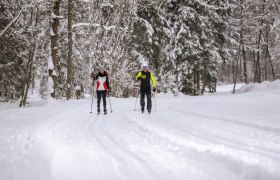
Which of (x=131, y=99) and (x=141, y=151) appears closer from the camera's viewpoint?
(x=141, y=151)

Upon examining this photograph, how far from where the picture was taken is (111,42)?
20688 mm

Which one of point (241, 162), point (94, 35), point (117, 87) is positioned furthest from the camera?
point (117, 87)

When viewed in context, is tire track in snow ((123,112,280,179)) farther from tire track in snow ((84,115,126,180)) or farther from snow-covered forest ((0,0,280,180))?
tire track in snow ((84,115,126,180))

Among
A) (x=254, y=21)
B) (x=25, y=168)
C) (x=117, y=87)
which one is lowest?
(x=25, y=168)

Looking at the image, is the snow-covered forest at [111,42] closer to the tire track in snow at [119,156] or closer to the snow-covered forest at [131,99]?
the snow-covered forest at [131,99]

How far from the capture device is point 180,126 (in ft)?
24.5

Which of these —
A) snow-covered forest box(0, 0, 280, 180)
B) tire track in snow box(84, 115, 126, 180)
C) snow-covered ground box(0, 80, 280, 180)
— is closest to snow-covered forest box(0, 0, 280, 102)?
snow-covered forest box(0, 0, 280, 180)

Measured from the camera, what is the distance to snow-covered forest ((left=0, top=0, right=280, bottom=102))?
1789cm

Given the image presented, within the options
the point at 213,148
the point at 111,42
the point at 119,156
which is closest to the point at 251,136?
the point at 213,148

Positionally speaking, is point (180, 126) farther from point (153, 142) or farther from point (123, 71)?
point (123, 71)

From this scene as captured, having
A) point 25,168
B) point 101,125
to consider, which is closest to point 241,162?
point 25,168

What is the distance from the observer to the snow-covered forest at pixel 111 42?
17.9 m

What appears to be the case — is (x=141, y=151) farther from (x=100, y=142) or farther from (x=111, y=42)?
(x=111, y=42)

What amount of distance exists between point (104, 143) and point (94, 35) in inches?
603
